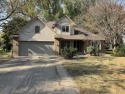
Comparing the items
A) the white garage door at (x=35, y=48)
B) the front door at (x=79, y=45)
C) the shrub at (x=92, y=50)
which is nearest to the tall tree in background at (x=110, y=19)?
the front door at (x=79, y=45)

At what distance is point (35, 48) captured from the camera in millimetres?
40906

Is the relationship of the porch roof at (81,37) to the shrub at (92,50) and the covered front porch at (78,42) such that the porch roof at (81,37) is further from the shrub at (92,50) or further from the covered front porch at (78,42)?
the shrub at (92,50)

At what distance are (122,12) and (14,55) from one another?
733 inches

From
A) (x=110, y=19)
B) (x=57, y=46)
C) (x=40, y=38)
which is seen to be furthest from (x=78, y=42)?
(x=40, y=38)

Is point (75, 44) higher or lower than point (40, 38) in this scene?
lower

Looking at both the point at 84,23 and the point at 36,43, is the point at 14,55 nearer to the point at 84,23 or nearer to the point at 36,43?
the point at 36,43

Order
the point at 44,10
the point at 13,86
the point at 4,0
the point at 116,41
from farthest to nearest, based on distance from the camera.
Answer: the point at 44,10
the point at 116,41
the point at 4,0
the point at 13,86

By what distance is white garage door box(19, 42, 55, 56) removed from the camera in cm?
4065

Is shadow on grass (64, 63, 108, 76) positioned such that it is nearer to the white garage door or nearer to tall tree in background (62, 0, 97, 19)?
the white garage door

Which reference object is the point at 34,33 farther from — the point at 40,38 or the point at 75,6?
the point at 75,6

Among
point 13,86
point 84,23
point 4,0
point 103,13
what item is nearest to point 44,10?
point 84,23

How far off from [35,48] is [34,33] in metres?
2.37

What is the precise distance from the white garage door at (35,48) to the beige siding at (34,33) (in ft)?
2.62

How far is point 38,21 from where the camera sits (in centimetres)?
4075
